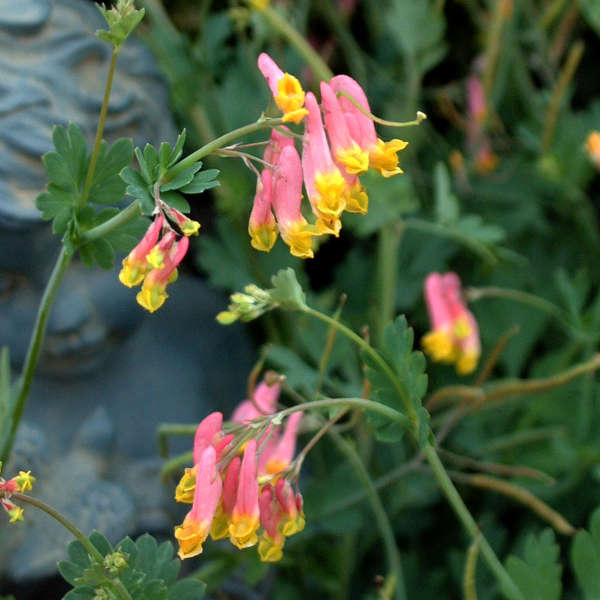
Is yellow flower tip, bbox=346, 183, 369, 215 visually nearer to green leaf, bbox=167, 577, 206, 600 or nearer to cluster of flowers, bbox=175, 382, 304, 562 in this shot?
cluster of flowers, bbox=175, 382, 304, 562

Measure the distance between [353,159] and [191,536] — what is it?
0.33 meters

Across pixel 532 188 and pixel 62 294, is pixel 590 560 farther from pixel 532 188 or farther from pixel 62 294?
pixel 532 188

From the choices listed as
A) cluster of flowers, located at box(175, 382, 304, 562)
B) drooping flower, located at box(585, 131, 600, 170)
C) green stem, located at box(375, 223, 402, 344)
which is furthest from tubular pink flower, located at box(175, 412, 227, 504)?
Result: drooping flower, located at box(585, 131, 600, 170)

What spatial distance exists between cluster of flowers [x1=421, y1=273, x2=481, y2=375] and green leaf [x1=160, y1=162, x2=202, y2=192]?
2.04 feet

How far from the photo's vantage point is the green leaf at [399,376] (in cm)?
74

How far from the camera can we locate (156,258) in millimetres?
655

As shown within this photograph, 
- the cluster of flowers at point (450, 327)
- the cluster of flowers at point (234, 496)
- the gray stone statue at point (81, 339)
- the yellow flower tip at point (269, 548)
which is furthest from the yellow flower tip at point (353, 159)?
the cluster of flowers at point (450, 327)

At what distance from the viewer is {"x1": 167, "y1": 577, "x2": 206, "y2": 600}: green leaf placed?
0.75 meters

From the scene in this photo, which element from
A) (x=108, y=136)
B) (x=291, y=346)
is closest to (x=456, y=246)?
(x=291, y=346)

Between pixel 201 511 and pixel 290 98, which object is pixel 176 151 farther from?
pixel 201 511

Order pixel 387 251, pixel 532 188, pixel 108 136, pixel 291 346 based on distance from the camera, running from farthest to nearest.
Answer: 1. pixel 532 188
2. pixel 291 346
3. pixel 387 251
4. pixel 108 136

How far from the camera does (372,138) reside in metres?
0.74

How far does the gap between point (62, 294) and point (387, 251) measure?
459 millimetres

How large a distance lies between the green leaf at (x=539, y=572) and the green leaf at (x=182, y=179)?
0.48 meters
